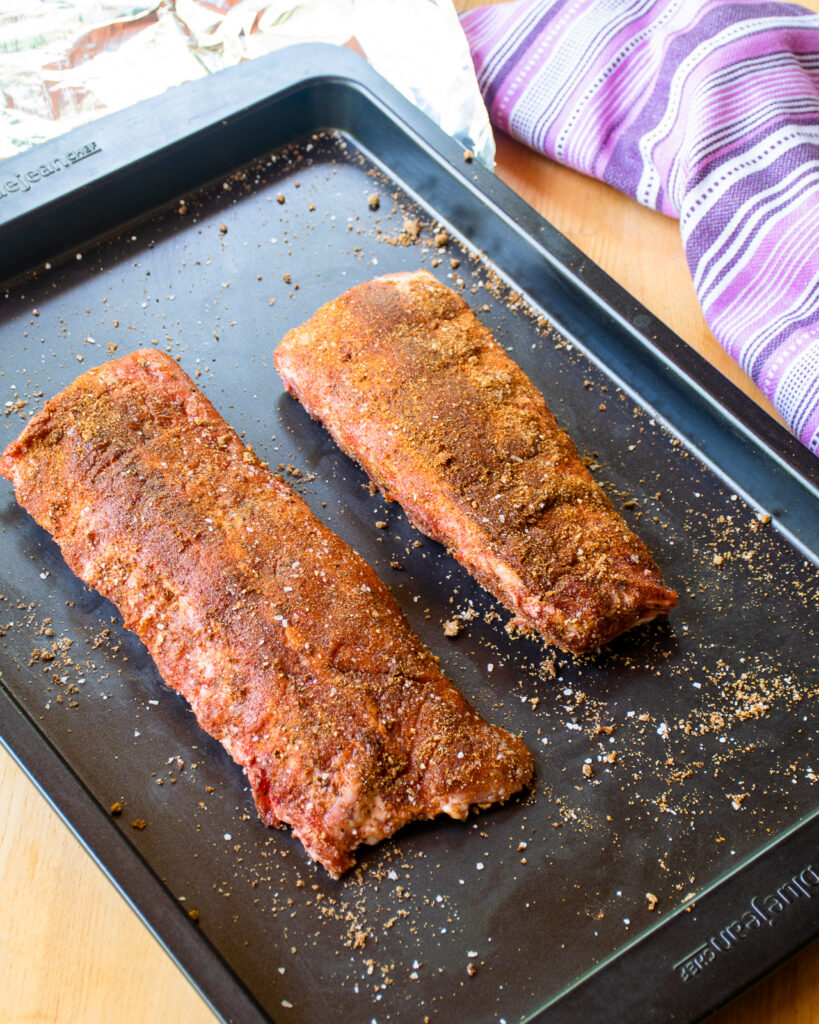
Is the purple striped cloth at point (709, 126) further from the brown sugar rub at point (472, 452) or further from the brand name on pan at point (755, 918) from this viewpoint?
the brand name on pan at point (755, 918)

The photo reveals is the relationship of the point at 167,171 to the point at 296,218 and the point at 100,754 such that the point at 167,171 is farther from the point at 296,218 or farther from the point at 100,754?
the point at 100,754

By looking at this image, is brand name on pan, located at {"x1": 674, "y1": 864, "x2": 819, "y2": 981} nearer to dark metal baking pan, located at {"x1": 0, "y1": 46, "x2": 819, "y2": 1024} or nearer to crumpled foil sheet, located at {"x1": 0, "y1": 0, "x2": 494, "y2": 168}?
dark metal baking pan, located at {"x1": 0, "y1": 46, "x2": 819, "y2": 1024}

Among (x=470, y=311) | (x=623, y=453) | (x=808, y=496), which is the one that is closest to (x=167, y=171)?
(x=470, y=311)

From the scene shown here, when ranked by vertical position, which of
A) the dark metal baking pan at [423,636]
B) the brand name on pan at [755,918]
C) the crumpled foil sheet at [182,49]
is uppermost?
the crumpled foil sheet at [182,49]

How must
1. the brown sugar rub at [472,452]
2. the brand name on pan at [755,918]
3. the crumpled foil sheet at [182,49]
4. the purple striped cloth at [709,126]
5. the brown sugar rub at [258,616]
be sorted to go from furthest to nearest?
the crumpled foil sheet at [182,49] → the purple striped cloth at [709,126] → the brown sugar rub at [472,452] → the brown sugar rub at [258,616] → the brand name on pan at [755,918]

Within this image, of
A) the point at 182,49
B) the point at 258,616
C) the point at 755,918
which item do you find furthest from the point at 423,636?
the point at 182,49

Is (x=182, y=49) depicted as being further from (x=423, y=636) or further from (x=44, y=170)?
(x=423, y=636)

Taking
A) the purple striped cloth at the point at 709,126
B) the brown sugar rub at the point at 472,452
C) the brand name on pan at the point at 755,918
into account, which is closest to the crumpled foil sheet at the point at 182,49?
the purple striped cloth at the point at 709,126
